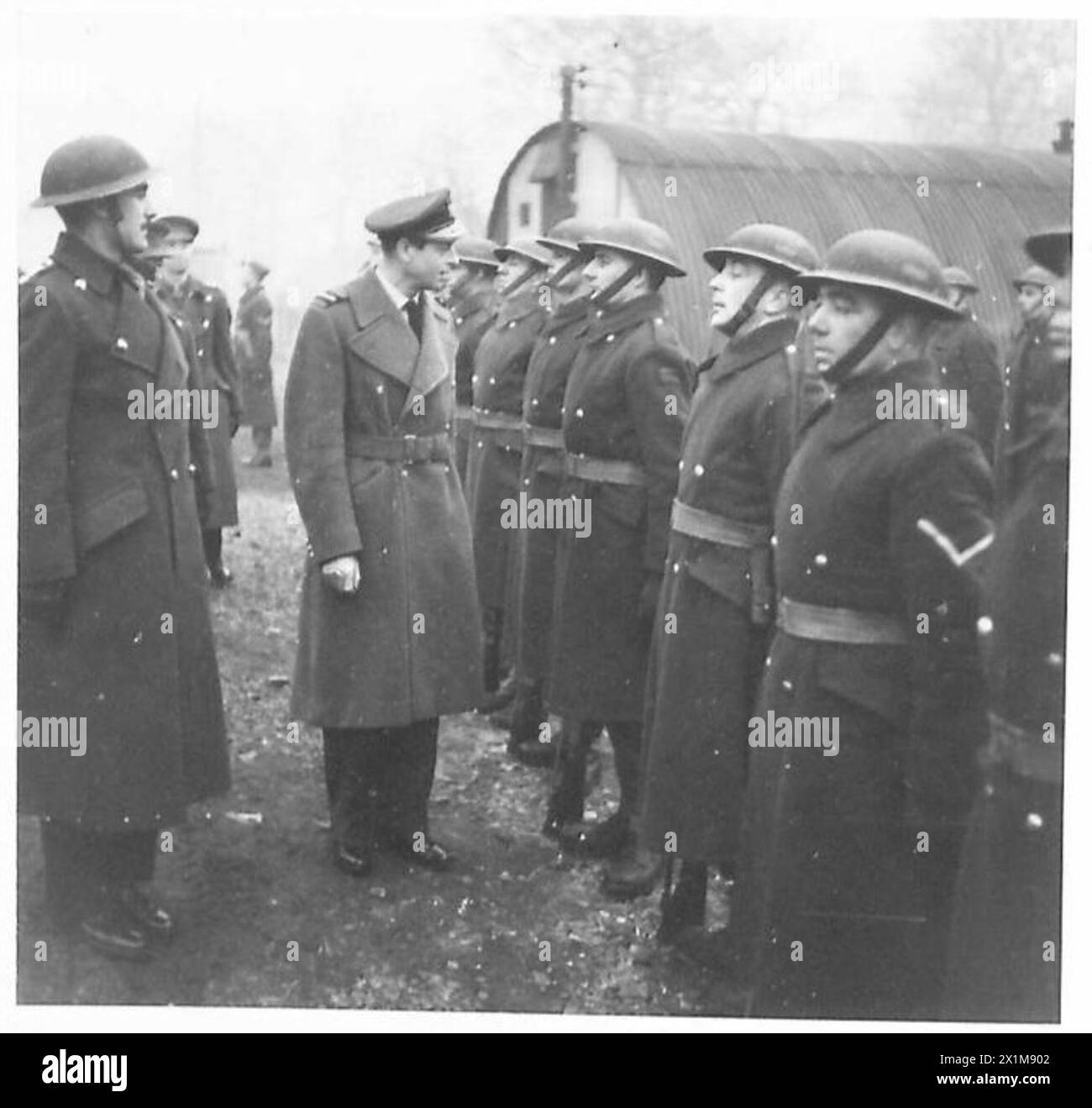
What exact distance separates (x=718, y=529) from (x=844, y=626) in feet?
2.17

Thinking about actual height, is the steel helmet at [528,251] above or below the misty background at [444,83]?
below

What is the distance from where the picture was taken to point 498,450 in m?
5.77

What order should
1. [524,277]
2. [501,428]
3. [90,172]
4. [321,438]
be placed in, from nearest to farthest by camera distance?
1. [90,172]
2. [321,438]
3. [501,428]
4. [524,277]

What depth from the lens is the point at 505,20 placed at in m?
3.79

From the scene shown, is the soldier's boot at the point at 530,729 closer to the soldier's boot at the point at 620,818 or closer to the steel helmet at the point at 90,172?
the soldier's boot at the point at 620,818

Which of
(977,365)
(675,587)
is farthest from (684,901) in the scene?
(977,365)

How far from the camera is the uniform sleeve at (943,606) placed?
2.75 metres

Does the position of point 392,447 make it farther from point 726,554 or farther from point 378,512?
point 726,554

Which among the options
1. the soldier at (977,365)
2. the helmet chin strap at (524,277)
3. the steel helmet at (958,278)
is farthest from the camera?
the helmet chin strap at (524,277)

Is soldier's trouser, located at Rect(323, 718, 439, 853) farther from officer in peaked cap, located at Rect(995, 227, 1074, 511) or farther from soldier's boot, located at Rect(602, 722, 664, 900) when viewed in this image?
officer in peaked cap, located at Rect(995, 227, 1074, 511)

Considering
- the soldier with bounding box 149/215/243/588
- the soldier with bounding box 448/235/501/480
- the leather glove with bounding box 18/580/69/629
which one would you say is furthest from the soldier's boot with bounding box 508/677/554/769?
the soldier with bounding box 149/215/243/588

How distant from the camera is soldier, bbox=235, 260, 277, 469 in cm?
923

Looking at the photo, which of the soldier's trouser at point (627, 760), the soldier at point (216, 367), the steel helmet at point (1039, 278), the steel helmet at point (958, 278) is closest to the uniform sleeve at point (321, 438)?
the soldier's trouser at point (627, 760)

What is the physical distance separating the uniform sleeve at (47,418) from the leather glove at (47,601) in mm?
25
